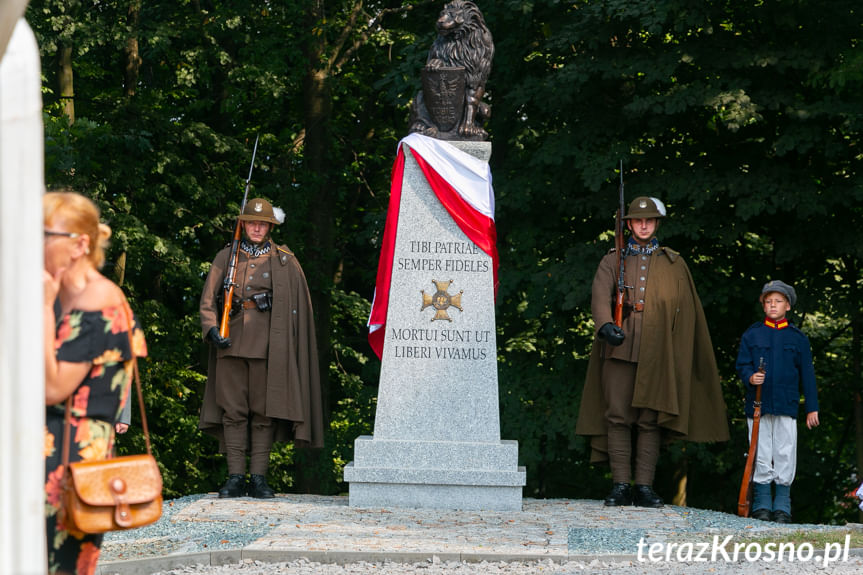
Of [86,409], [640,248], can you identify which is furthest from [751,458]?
[86,409]

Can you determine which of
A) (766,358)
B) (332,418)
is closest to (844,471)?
(332,418)

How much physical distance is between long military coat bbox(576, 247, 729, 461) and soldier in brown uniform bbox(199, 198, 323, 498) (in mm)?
2192

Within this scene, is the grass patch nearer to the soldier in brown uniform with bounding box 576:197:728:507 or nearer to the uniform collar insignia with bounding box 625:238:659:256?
the soldier in brown uniform with bounding box 576:197:728:507

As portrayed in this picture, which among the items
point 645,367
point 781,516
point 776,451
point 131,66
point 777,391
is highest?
point 131,66

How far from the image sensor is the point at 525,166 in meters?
13.4

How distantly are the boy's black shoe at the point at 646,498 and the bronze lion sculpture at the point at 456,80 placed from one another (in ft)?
9.35

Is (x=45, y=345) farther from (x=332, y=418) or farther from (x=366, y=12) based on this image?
(x=366, y=12)

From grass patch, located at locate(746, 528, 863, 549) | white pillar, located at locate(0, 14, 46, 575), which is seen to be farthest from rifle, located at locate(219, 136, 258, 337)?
white pillar, located at locate(0, 14, 46, 575)

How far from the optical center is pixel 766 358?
8656mm

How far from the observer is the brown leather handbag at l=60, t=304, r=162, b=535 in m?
3.62

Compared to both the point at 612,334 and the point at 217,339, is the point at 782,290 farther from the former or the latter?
the point at 217,339

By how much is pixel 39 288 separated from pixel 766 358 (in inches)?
250

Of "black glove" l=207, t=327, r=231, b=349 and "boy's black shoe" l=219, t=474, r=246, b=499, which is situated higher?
"black glove" l=207, t=327, r=231, b=349

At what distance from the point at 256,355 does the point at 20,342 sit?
563 cm
